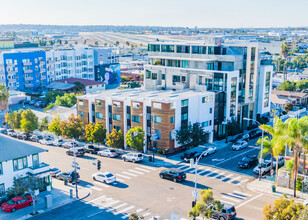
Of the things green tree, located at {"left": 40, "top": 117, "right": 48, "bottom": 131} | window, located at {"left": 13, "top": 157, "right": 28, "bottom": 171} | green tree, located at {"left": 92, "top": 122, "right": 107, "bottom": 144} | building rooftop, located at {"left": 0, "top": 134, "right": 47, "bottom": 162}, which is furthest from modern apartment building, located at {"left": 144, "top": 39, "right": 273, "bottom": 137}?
window, located at {"left": 13, "top": 157, "right": 28, "bottom": 171}

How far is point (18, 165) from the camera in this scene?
46156mm

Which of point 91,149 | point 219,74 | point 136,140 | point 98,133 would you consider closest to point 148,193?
point 136,140

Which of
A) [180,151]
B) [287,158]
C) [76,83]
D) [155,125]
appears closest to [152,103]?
[155,125]

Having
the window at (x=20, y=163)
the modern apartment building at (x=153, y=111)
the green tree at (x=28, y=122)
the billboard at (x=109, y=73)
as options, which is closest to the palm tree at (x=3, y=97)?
the green tree at (x=28, y=122)

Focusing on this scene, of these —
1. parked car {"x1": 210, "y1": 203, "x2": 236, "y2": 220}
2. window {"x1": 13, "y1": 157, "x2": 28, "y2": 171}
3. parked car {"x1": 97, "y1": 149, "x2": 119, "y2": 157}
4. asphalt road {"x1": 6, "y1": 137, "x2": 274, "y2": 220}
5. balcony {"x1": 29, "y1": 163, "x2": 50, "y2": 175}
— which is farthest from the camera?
parked car {"x1": 97, "y1": 149, "x2": 119, "y2": 157}

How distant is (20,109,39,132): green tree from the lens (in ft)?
254

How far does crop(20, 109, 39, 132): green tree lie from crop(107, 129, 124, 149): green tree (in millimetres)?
21172

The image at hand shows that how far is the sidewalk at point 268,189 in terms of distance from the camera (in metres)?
46.1

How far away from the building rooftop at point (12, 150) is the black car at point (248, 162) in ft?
102

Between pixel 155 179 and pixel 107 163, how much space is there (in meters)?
11.1

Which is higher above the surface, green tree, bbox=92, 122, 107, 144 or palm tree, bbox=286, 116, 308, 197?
palm tree, bbox=286, 116, 308, 197

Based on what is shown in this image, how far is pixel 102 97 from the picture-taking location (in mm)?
71312

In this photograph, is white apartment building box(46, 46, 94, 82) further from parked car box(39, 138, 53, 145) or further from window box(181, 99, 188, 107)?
window box(181, 99, 188, 107)

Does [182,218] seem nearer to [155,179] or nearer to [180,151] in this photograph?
[155,179]
